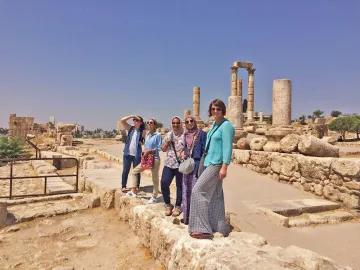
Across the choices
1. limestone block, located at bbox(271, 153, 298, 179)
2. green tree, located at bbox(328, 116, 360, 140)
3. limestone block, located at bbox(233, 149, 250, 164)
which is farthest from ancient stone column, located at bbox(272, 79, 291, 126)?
green tree, located at bbox(328, 116, 360, 140)

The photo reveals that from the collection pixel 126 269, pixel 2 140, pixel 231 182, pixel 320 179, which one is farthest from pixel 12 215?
pixel 2 140

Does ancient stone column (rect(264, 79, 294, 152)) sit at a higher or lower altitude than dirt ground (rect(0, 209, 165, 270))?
higher

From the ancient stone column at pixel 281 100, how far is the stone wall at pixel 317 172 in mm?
2591

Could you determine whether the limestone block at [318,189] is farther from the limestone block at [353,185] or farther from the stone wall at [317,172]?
the limestone block at [353,185]

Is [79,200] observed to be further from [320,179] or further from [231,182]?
[320,179]

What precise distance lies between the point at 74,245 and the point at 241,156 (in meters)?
6.56

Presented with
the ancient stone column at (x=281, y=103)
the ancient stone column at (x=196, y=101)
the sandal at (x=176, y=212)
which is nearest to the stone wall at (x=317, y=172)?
the ancient stone column at (x=281, y=103)

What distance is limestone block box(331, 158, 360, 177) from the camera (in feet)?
19.9

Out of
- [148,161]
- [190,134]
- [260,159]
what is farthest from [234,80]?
[190,134]

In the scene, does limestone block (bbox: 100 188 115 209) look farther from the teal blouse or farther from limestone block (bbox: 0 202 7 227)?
the teal blouse

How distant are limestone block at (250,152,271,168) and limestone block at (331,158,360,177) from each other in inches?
92.9

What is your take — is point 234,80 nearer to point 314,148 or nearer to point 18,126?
point 18,126

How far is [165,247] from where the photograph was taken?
144 inches

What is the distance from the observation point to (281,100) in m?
11.4
